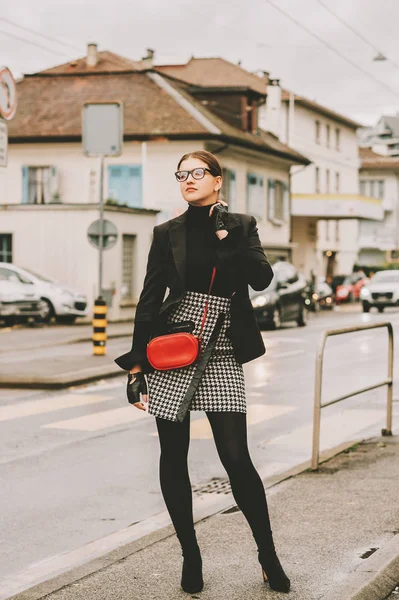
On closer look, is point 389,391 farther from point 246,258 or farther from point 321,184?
point 321,184

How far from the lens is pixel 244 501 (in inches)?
185

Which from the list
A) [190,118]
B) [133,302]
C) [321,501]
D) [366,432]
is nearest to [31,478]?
[321,501]

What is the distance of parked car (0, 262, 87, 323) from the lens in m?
29.4

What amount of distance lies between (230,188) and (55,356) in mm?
25395

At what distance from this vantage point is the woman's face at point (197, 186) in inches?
185

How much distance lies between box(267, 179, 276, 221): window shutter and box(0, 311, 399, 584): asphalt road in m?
33.3

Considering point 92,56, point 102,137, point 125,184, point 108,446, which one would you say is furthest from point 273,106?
point 108,446

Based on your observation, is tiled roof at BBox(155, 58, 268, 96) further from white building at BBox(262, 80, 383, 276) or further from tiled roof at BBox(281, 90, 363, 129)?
white building at BBox(262, 80, 383, 276)

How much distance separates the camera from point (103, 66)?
152ft

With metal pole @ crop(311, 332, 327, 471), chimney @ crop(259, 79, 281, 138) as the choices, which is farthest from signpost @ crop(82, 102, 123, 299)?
chimney @ crop(259, 79, 281, 138)

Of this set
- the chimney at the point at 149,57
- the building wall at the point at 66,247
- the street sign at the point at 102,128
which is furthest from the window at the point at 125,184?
the street sign at the point at 102,128

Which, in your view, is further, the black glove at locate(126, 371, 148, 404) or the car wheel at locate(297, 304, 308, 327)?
the car wheel at locate(297, 304, 308, 327)

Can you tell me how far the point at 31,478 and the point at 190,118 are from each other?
33.2m

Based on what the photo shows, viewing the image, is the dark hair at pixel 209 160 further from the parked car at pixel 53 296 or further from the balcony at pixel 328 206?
the balcony at pixel 328 206
